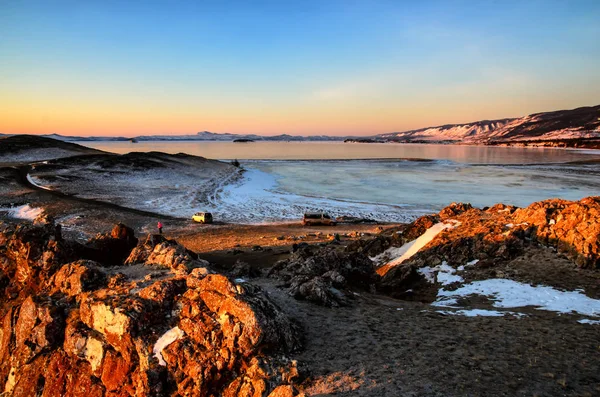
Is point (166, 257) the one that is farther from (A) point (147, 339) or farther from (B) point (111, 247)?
(B) point (111, 247)

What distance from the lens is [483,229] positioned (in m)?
18.5

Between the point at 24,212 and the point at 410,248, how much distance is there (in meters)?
38.3

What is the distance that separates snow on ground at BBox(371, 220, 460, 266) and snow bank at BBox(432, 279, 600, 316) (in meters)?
4.88

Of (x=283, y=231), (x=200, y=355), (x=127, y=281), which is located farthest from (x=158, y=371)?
(x=283, y=231)

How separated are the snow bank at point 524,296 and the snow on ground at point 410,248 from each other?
16.0 feet

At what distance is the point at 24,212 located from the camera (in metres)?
39.0

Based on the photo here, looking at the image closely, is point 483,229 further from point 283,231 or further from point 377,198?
point 377,198

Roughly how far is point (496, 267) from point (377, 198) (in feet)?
124

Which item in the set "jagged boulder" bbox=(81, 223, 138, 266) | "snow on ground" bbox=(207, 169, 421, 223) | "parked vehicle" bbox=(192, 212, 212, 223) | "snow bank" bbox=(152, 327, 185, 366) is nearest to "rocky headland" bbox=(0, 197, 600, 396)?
"snow bank" bbox=(152, 327, 185, 366)

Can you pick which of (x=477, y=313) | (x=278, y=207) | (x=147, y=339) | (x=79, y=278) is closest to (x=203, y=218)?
(x=278, y=207)

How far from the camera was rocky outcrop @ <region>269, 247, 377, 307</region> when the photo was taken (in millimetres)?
11953

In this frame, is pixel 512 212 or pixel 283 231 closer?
pixel 512 212

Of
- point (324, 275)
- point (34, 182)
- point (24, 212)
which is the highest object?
point (34, 182)

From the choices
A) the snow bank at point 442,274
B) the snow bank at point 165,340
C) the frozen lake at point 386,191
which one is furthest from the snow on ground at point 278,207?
the snow bank at point 165,340
